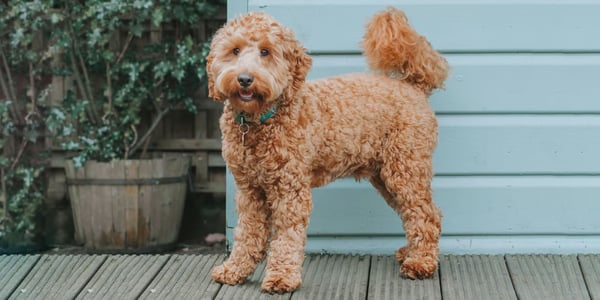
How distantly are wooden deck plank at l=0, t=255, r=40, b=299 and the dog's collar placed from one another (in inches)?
46.6

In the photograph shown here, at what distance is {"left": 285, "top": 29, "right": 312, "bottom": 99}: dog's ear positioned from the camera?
11.3ft

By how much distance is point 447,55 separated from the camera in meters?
4.23

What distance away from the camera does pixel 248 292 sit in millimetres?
3635

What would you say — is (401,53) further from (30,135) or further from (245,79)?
(30,135)

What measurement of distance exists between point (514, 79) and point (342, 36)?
0.82 m

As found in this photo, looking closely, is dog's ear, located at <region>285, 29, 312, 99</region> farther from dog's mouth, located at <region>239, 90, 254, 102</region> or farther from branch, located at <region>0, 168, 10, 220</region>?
branch, located at <region>0, 168, 10, 220</region>

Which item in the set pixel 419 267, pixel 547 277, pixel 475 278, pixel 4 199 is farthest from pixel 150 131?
pixel 547 277

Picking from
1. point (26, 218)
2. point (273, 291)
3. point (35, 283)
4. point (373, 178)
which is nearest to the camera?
point (273, 291)

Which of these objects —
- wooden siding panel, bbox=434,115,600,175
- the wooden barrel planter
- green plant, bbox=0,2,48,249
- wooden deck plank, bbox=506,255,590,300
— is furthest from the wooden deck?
green plant, bbox=0,2,48,249

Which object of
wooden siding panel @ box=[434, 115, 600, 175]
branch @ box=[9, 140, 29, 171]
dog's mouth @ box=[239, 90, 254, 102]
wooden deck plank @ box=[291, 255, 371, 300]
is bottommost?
branch @ box=[9, 140, 29, 171]

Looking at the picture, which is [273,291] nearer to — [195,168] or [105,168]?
[105,168]

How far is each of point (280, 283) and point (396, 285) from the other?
0.50 m

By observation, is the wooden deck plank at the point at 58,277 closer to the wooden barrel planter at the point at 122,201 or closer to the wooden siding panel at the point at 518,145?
the wooden barrel planter at the point at 122,201

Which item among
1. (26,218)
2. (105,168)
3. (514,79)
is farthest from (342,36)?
(26,218)
